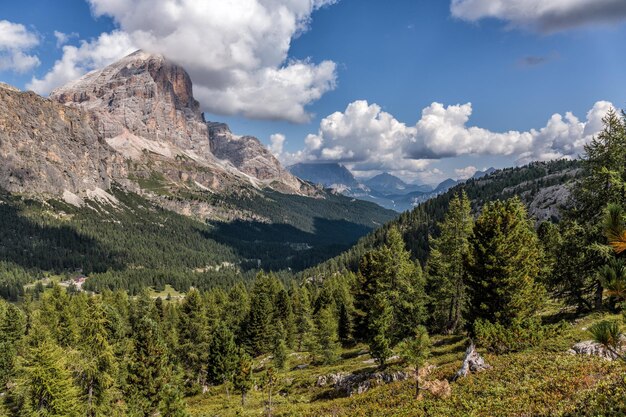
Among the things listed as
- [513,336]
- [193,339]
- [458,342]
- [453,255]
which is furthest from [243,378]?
[513,336]

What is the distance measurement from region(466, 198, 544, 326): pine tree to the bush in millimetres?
4298

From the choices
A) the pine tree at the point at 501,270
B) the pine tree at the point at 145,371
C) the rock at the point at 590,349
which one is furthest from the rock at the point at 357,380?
the pine tree at the point at 145,371

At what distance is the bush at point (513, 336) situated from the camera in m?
25.2

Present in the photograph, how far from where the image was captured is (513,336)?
2578cm

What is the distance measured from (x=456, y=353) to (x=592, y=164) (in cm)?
2083

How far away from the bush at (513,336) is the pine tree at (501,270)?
169 inches

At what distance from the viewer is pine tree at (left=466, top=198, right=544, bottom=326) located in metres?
31.0

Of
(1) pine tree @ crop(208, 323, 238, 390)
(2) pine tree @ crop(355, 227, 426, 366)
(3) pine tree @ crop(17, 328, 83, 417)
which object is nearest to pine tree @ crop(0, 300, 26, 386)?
(1) pine tree @ crop(208, 323, 238, 390)

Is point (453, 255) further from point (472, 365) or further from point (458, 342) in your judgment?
point (472, 365)

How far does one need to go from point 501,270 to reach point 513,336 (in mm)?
7167

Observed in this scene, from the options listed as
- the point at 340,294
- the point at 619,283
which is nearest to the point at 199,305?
the point at 340,294

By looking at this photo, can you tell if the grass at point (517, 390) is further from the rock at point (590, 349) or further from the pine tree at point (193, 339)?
the pine tree at point (193, 339)

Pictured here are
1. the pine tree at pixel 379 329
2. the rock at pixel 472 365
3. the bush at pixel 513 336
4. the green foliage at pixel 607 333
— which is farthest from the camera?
the pine tree at pixel 379 329

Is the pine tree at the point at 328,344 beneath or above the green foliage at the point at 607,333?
beneath
